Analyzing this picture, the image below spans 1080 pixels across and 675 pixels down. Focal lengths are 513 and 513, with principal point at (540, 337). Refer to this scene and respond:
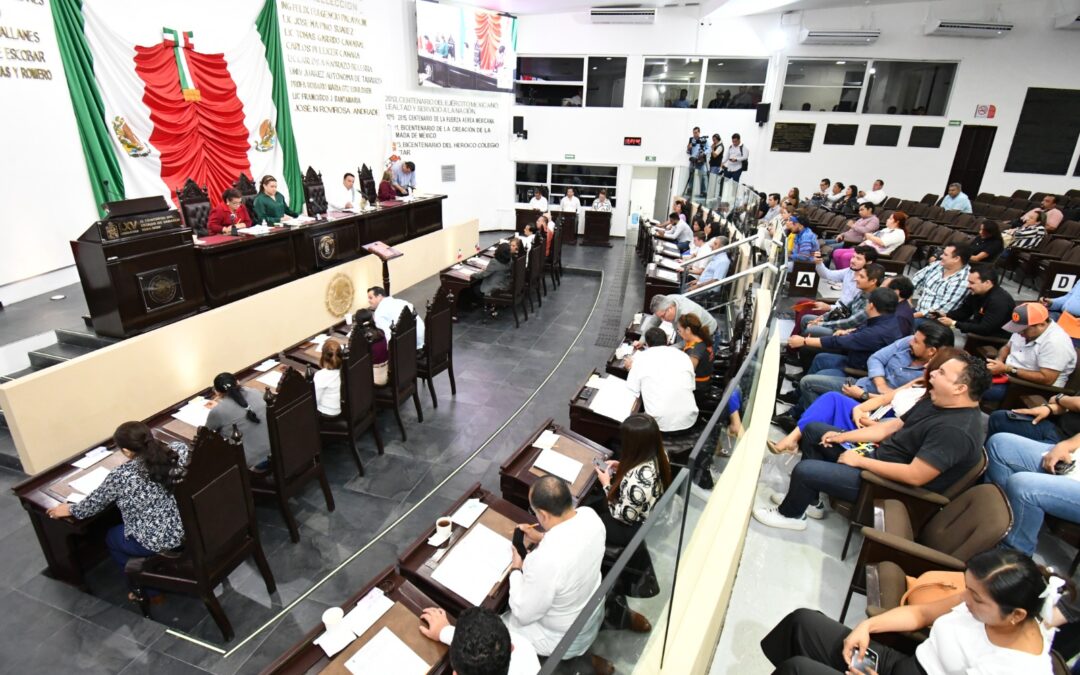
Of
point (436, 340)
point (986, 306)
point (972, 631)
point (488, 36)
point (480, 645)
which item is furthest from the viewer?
point (488, 36)

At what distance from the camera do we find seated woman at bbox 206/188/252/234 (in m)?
6.12

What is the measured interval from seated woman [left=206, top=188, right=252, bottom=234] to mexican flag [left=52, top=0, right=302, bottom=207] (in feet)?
3.85

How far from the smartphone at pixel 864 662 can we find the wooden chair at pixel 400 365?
3537 mm

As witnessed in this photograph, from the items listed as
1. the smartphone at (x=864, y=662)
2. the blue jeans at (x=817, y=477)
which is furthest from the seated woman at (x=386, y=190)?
the smartphone at (x=864, y=662)

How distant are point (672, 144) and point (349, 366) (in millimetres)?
11314

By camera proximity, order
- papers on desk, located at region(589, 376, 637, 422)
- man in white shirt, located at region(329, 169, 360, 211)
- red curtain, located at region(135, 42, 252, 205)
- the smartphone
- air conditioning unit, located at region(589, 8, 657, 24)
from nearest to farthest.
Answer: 1. the smartphone
2. papers on desk, located at region(589, 376, 637, 422)
3. red curtain, located at region(135, 42, 252, 205)
4. man in white shirt, located at region(329, 169, 360, 211)
5. air conditioning unit, located at region(589, 8, 657, 24)

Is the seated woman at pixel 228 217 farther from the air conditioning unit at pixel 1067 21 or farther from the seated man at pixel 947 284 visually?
the air conditioning unit at pixel 1067 21

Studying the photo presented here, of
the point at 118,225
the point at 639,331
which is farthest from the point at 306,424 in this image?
the point at 639,331

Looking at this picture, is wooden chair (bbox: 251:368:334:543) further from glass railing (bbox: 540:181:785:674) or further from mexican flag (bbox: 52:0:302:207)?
mexican flag (bbox: 52:0:302:207)

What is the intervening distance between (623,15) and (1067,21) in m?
8.92

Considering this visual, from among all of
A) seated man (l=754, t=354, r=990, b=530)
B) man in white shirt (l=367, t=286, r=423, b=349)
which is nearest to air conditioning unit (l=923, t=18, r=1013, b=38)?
seated man (l=754, t=354, r=990, b=530)

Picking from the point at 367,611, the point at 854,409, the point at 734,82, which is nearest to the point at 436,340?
the point at 367,611

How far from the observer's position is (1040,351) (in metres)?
3.54

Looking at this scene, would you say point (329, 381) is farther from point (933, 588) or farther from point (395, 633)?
point (933, 588)
